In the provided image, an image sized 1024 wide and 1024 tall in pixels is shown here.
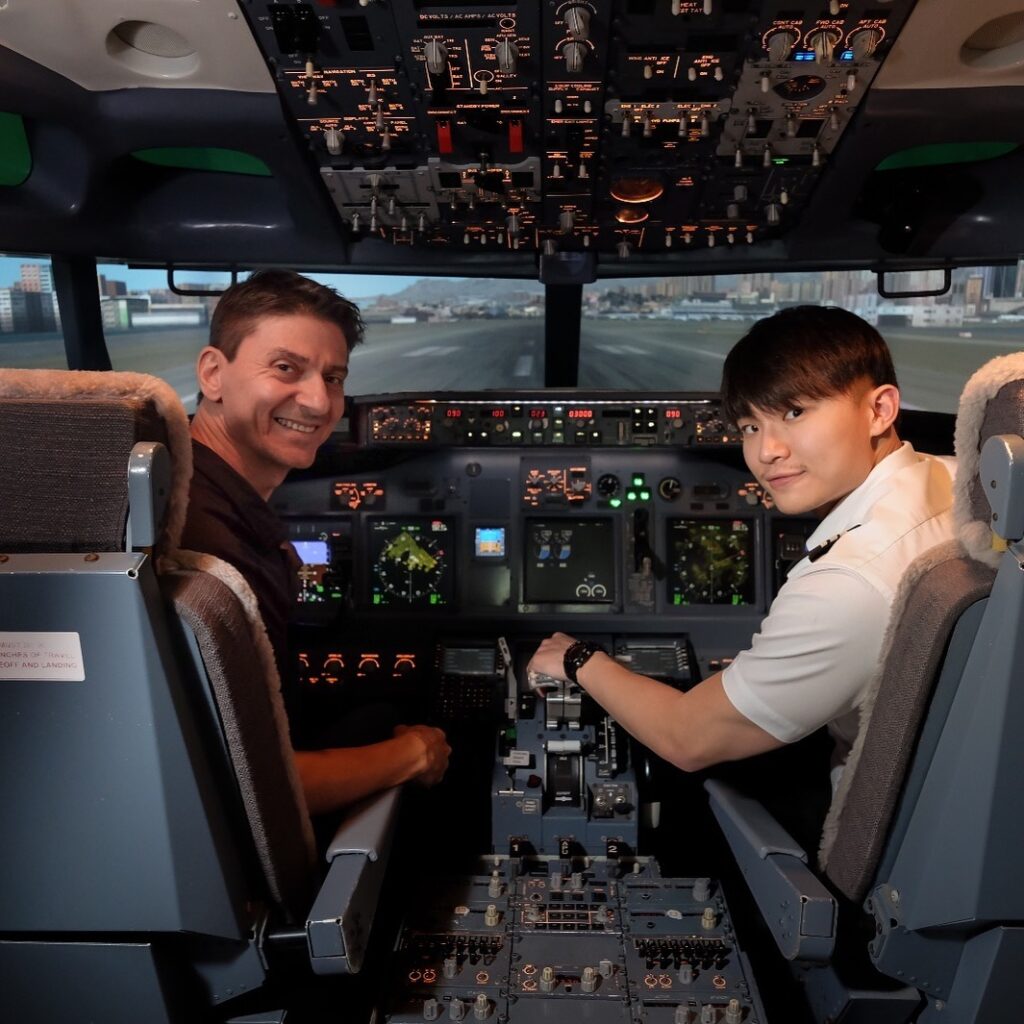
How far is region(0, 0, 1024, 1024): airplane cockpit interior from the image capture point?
3.06 ft

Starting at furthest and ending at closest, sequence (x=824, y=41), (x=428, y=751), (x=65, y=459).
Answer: (x=824, y=41), (x=428, y=751), (x=65, y=459)

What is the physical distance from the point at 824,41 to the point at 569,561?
1497 millimetres

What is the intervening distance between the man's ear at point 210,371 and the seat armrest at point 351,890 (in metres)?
0.82

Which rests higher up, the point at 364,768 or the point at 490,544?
the point at 490,544

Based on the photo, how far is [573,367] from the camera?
3279mm

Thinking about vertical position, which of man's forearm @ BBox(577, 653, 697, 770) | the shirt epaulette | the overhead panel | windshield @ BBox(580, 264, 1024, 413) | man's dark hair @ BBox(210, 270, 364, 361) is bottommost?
man's forearm @ BBox(577, 653, 697, 770)

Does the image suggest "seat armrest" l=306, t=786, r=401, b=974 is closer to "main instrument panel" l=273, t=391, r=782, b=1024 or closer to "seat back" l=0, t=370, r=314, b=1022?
"seat back" l=0, t=370, r=314, b=1022

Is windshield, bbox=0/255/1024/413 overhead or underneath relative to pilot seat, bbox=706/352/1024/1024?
overhead

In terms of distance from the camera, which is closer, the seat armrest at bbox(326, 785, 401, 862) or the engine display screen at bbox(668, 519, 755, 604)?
the seat armrest at bbox(326, 785, 401, 862)

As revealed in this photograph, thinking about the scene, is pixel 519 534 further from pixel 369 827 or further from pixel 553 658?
pixel 369 827

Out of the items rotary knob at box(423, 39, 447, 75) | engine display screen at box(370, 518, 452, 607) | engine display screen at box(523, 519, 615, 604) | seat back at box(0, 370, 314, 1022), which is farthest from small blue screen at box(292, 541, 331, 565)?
seat back at box(0, 370, 314, 1022)

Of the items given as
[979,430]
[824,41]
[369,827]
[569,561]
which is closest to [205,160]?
[569,561]

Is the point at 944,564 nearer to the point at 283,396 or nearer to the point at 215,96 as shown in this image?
the point at 283,396

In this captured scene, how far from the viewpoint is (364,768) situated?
1.39 metres
